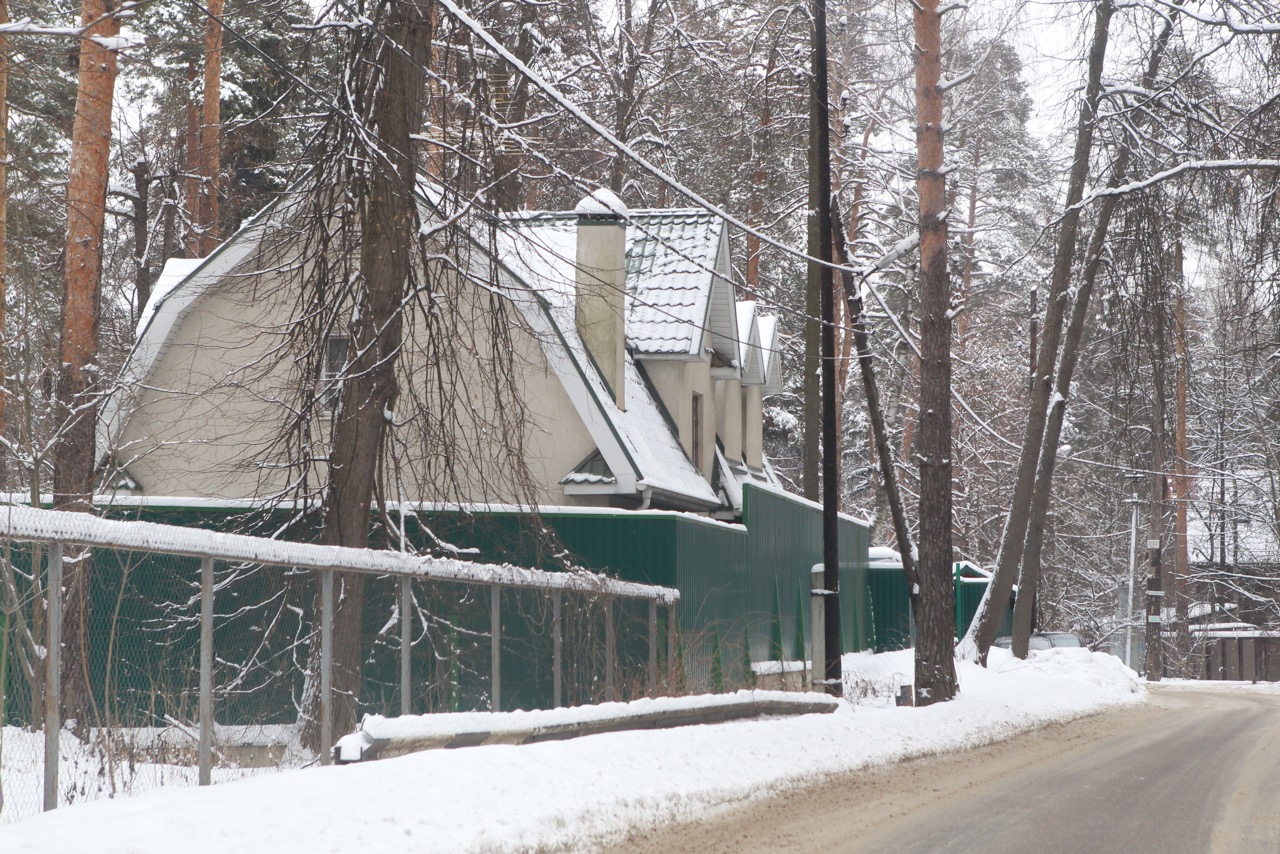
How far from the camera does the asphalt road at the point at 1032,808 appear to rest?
7.72 metres

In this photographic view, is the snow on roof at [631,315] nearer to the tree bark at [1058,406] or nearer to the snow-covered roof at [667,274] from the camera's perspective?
the snow-covered roof at [667,274]

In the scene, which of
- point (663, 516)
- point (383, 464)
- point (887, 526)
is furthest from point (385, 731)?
point (887, 526)

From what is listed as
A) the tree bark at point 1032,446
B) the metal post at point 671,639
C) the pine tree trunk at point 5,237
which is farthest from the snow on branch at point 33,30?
the tree bark at point 1032,446

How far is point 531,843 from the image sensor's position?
6691mm

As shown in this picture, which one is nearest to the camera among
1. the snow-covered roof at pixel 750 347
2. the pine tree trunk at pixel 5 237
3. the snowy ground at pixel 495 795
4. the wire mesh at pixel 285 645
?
the snowy ground at pixel 495 795

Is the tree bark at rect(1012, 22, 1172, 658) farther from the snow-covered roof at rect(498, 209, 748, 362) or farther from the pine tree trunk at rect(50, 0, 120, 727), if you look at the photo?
the pine tree trunk at rect(50, 0, 120, 727)

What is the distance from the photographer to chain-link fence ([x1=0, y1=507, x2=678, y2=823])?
645cm

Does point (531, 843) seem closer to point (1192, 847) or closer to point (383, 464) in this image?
point (1192, 847)

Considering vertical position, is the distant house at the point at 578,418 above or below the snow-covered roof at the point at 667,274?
below

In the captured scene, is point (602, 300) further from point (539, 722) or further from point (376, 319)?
point (539, 722)

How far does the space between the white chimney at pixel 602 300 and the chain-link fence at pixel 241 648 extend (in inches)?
165

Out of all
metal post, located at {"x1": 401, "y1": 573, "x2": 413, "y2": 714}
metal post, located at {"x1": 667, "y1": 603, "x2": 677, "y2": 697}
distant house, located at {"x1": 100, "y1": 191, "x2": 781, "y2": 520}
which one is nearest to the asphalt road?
metal post, located at {"x1": 401, "y1": 573, "x2": 413, "y2": 714}

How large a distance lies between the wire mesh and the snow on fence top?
44cm

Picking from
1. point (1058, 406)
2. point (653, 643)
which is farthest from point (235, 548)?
point (1058, 406)
